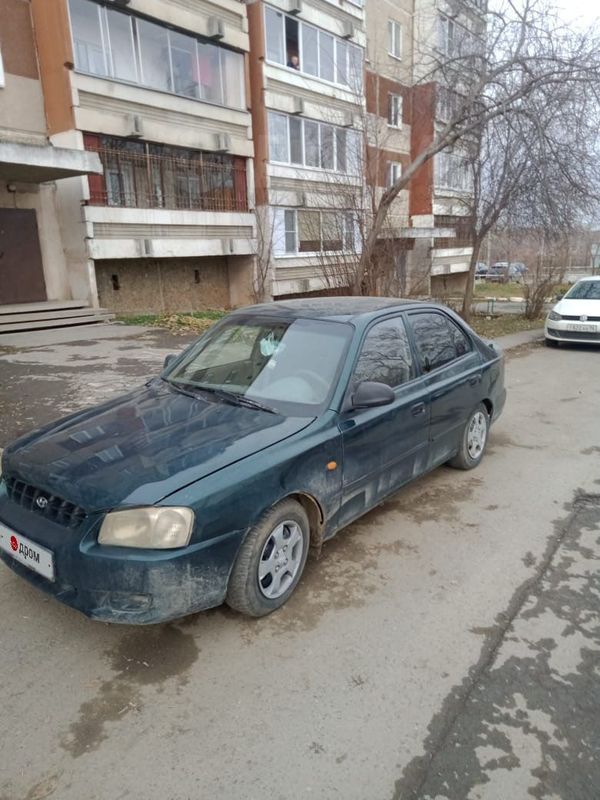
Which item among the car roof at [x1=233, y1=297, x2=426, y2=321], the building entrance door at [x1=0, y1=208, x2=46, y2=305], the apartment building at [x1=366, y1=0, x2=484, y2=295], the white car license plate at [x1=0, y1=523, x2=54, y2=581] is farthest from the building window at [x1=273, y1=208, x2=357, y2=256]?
the white car license plate at [x1=0, y1=523, x2=54, y2=581]

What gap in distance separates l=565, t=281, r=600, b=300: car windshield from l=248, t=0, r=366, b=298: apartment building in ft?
26.1

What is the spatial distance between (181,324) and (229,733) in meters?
12.5

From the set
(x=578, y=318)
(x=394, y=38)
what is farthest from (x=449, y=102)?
(x=394, y=38)

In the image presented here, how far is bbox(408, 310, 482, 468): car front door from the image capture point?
4.16m

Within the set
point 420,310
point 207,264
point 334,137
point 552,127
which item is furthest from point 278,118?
point 420,310

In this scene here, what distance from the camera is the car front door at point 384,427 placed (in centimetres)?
331

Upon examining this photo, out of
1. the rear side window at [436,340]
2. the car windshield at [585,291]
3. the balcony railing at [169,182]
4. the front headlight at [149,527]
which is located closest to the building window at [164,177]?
the balcony railing at [169,182]

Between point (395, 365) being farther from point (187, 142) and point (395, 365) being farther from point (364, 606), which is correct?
point (187, 142)

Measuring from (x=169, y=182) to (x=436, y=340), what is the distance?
50.0 ft

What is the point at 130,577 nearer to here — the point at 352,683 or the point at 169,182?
the point at 352,683

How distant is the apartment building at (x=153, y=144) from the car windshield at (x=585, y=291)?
1087 centimetres

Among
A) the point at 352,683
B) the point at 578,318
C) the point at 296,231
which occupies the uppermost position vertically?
the point at 296,231

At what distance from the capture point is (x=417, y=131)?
25.8 metres

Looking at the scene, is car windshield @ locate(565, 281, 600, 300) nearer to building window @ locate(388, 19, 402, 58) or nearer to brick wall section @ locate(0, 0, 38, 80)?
brick wall section @ locate(0, 0, 38, 80)
